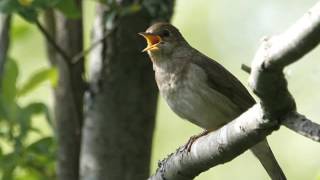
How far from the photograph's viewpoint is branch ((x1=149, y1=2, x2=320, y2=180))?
9.96 feet

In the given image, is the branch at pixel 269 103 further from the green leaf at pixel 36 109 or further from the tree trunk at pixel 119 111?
the green leaf at pixel 36 109

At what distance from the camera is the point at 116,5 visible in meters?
6.03

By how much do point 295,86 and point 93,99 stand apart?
5591 mm

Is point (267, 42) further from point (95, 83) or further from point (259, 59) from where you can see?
point (95, 83)

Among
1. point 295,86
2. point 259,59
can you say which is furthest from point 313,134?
point 295,86

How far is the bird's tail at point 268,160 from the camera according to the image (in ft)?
18.1

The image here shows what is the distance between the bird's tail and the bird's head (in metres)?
0.87

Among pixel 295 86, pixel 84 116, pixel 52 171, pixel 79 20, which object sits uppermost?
pixel 79 20

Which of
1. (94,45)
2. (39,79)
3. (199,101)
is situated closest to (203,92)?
(199,101)

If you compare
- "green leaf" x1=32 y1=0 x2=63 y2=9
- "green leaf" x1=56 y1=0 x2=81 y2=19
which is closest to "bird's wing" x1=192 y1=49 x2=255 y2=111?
"green leaf" x1=56 y1=0 x2=81 y2=19

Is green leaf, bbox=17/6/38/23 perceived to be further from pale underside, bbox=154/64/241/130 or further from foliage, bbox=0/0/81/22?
pale underside, bbox=154/64/241/130

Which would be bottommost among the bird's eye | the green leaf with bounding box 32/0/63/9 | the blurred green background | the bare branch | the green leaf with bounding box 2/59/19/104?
the blurred green background

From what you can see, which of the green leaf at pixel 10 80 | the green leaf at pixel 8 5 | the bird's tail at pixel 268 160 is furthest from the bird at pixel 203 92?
the green leaf at pixel 10 80

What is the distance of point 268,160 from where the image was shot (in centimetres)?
562
